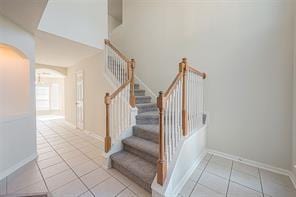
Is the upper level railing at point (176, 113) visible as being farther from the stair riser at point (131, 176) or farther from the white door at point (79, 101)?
the white door at point (79, 101)

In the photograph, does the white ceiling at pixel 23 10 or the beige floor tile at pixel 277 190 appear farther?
the beige floor tile at pixel 277 190

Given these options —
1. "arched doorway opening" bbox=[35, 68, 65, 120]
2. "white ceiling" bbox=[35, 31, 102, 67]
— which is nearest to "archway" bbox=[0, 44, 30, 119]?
"white ceiling" bbox=[35, 31, 102, 67]

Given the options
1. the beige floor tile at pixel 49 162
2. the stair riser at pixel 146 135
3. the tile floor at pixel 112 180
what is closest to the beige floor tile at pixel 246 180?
the tile floor at pixel 112 180

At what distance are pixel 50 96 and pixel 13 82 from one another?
8.00 m

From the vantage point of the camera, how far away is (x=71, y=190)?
204 cm

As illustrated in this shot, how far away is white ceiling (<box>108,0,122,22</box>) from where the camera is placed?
624cm

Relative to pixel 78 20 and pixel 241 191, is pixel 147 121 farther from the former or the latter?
pixel 78 20

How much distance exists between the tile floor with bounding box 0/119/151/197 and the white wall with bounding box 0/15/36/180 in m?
0.19

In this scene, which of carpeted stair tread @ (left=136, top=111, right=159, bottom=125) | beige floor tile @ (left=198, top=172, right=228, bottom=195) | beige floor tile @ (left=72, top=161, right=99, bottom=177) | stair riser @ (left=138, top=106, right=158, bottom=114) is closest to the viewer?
beige floor tile @ (left=198, top=172, right=228, bottom=195)

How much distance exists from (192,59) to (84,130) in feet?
13.6

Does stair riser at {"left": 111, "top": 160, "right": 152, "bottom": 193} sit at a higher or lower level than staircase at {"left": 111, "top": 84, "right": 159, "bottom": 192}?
lower

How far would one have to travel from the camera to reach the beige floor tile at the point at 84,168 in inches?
98.2

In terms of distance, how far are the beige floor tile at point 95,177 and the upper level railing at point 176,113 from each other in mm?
1011

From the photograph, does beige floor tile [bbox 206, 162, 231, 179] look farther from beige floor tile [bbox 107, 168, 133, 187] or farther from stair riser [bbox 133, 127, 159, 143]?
beige floor tile [bbox 107, 168, 133, 187]
